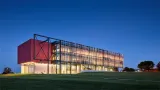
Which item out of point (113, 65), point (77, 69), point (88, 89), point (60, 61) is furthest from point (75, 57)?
point (88, 89)

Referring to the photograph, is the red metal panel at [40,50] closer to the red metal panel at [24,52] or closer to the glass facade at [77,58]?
the red metal panel at [24,52]

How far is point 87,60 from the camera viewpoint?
78.4 metres

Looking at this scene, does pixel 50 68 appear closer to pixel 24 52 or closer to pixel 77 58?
pixel 24 52

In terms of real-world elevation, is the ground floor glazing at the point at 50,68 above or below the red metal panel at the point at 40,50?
below

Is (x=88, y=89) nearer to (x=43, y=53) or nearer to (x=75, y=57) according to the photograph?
(x=43, y=53)

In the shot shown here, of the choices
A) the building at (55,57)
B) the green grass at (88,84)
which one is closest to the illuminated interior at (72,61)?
the building at (55,57)

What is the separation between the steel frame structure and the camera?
210 ft

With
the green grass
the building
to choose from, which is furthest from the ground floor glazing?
the green grass

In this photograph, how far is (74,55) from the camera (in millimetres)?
72125

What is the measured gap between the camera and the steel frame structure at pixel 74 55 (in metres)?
64.0

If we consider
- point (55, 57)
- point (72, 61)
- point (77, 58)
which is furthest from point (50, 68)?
point (77, 58)

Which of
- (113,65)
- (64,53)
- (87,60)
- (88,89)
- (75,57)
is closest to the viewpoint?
(88,89)

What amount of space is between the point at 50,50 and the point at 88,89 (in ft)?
199

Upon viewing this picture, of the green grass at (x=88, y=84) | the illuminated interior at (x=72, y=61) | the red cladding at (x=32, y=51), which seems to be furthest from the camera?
the illuminated interior at (x=72, y=61)
